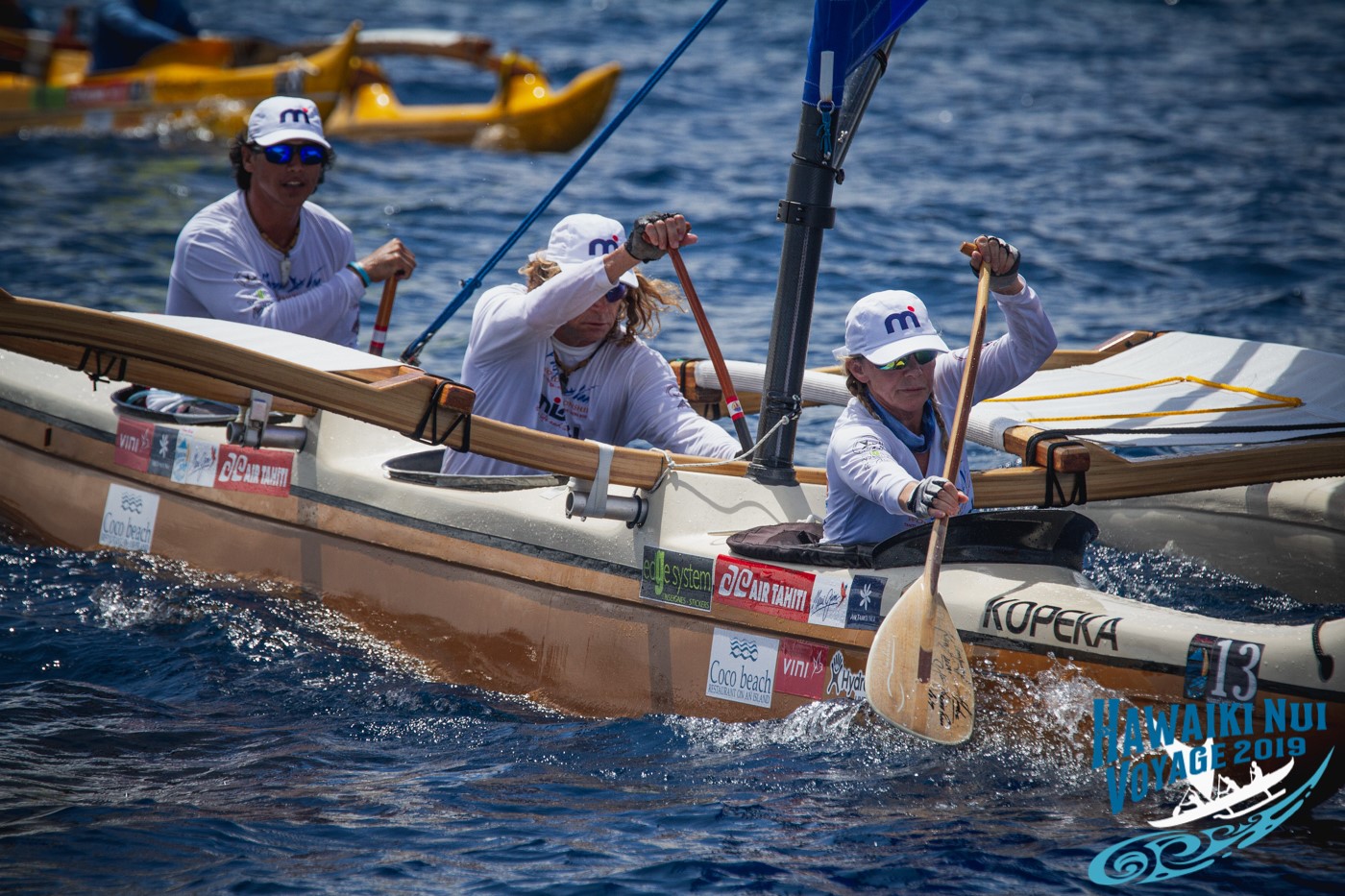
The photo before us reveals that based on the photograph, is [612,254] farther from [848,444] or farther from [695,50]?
[695,50]

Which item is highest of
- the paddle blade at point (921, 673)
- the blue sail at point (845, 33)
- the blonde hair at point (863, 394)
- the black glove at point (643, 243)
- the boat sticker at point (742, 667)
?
the blue sail at point (845, 33)

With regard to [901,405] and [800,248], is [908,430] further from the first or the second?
[800,248]

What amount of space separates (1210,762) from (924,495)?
0.93 metres

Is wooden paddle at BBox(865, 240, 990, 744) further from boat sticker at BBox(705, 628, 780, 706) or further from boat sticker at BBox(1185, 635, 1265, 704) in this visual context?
boat sticker at BBox(1185, 635, 1265, 704)

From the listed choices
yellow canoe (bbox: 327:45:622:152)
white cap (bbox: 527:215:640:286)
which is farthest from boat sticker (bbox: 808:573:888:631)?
yellow canoe (bbox: 327:45:622:152)

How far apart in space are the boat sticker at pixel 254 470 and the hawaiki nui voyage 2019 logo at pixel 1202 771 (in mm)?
2713

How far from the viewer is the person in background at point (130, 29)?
39.5ft

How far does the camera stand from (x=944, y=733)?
3.33 meters

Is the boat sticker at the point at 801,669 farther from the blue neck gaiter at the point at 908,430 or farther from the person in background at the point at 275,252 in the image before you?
the person in background at the point at 275,252

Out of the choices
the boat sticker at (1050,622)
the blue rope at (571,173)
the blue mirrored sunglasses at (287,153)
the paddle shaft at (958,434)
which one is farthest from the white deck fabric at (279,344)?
the boat sticker at (1050,622)

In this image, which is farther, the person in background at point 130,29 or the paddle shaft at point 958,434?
the person in background at point 130,29

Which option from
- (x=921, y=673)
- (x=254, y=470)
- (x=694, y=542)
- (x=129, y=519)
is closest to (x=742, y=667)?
(x=694, y=542)

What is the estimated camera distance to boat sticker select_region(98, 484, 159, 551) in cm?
489

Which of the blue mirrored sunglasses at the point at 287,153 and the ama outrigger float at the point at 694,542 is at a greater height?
A: the blue mirrored sunglasses at the point at 287,153
